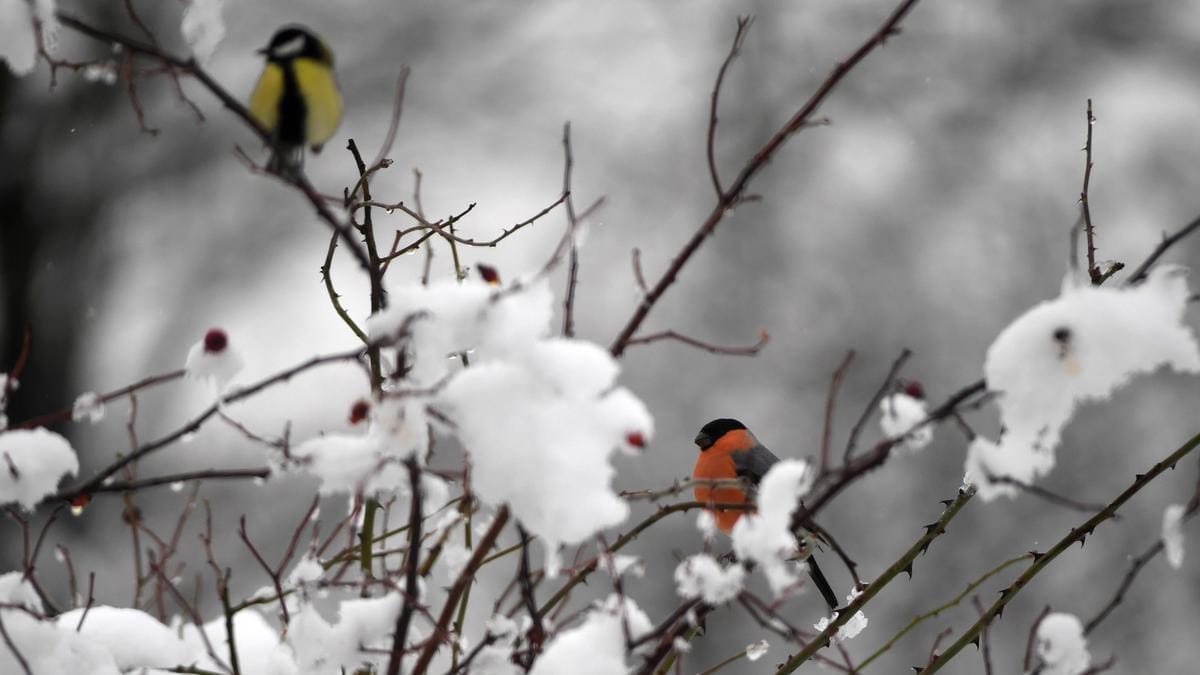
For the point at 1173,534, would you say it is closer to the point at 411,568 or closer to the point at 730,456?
the point at 411,568

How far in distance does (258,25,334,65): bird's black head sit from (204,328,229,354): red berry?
31cm

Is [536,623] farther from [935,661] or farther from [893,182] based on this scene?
[893,182]

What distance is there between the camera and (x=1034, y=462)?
1104 millimetres

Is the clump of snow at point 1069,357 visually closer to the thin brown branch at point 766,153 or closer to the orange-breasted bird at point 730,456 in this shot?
the thin brown branch at point 766,153

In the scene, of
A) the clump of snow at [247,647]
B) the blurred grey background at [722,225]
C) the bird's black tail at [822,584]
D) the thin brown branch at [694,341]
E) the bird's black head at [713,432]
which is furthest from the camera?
the blurred grey background at [722,225]

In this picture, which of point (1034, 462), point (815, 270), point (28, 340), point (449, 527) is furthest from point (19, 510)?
point (815, 270)

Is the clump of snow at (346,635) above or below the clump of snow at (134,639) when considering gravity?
below

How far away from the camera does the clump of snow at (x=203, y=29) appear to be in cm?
113

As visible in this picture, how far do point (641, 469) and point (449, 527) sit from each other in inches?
336

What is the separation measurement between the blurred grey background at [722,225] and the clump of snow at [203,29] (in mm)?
5961

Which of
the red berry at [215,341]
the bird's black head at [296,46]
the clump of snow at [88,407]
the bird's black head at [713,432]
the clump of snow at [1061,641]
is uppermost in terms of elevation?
the bird's black head at [713,432]

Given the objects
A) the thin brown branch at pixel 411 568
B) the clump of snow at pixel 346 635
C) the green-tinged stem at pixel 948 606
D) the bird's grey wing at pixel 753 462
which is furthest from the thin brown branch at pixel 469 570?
the bird's grey wing at pixel 753 462

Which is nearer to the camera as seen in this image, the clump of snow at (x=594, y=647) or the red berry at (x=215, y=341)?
the clump of snow at (x=594, y=647)

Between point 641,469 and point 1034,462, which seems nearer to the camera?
point 1034,462
